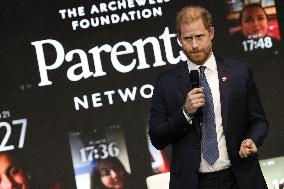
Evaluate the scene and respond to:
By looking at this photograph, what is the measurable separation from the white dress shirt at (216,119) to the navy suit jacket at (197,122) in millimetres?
25

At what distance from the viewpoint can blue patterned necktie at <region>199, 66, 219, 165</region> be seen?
296 centimetres

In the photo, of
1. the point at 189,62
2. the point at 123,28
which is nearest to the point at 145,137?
the point at 123,28

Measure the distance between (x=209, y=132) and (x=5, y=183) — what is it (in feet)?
9.47

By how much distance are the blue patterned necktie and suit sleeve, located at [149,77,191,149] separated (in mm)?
82

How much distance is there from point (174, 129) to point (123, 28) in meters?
2.76

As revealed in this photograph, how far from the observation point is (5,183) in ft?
18.0

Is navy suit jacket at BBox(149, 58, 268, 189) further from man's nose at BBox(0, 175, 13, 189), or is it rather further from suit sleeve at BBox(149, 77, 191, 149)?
man's nose at BBox(0, 175, 13, 189)

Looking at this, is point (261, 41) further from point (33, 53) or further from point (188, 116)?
point (188, 116)

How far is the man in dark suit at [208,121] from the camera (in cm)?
297

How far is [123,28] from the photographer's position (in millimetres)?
5625
